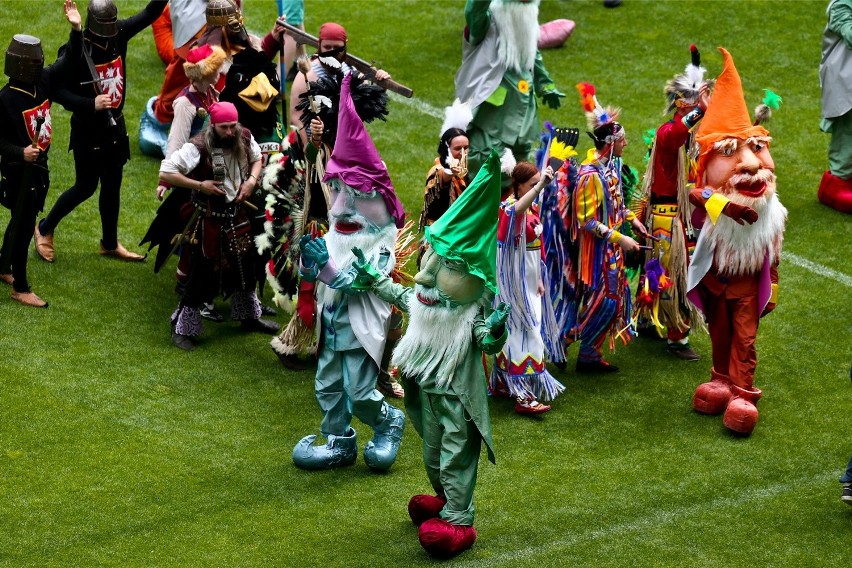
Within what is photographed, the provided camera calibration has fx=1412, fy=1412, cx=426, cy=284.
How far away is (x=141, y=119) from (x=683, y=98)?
5.12 metres

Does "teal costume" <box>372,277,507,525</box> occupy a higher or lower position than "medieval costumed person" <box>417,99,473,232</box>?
lower

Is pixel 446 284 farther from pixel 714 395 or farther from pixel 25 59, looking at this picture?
pixel 25 59

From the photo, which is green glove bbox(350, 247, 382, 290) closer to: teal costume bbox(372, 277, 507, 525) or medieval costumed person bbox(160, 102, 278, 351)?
teal costume bbox(372, 277, 507, 525)

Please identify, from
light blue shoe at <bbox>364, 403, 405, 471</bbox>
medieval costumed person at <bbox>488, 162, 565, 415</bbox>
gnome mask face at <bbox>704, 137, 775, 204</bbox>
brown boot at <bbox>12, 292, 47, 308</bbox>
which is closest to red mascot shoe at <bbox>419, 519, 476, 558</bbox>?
light blue shoe at <bbox>364, 403, 405, 471</bbox>

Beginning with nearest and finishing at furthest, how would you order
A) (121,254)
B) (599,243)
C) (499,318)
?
(499,318) → (599,243) → (121,254)

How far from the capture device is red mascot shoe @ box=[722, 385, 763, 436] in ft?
27.5

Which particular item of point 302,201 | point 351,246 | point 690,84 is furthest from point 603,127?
point 351,246

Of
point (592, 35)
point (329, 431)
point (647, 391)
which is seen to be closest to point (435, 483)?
point (329, 431)

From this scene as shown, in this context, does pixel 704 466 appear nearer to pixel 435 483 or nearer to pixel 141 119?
pixel 435 483

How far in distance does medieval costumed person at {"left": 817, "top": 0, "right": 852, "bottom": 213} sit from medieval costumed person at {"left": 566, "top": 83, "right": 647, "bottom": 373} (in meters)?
Result: 3.14

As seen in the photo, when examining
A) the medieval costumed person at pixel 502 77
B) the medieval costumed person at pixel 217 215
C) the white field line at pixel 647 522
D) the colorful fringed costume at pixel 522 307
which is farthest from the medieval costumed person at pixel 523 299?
the medieval costumed person at pixel 502 77

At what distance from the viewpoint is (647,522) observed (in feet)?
24.4

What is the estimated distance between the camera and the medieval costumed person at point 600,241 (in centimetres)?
887

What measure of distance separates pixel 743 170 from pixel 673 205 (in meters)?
1.11
